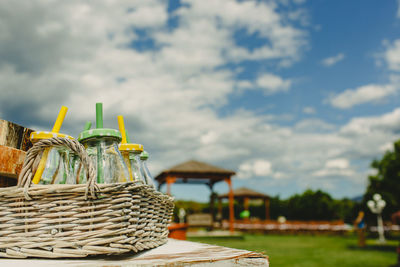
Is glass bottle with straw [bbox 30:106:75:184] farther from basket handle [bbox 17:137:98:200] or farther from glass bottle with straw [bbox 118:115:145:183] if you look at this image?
glass bottle with straw [bbox 118:115:145:183]

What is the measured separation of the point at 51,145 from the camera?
2.81 ft

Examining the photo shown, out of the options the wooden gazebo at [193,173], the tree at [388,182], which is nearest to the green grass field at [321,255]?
the wooden gazebo at [193,173]

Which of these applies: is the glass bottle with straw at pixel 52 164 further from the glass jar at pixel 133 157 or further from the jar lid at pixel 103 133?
the glass jar at pixel 133 157

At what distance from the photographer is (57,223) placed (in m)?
0.80

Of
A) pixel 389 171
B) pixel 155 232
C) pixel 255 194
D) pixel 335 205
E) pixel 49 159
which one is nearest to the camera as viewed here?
pixel 49 159

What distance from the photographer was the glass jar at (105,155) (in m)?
0.94

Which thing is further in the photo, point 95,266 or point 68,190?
point 68,190

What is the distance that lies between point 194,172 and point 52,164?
1398 cm

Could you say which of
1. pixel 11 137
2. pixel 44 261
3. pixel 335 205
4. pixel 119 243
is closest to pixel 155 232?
pixel 119 243

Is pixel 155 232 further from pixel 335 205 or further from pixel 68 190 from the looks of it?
pixel 335 205

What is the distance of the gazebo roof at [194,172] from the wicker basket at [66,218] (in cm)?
1367

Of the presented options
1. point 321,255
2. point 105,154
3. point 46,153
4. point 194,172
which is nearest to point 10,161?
point 46,153

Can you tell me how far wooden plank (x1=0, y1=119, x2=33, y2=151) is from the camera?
1203mm

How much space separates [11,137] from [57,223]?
24.1 inches
